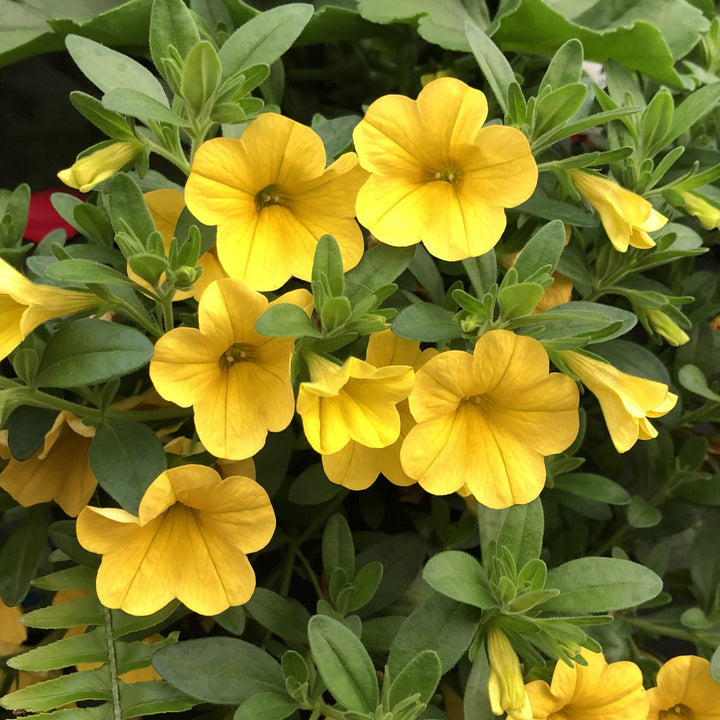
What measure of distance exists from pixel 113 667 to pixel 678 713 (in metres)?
0.47

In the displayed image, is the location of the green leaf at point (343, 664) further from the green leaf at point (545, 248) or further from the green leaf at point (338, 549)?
the green leaf at point (545, 248)

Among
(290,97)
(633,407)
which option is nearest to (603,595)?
(633,407)

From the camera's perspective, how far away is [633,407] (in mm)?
522

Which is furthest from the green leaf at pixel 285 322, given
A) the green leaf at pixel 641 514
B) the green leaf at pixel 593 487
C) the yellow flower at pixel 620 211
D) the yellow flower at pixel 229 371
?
the green leaf at pixel 641 514

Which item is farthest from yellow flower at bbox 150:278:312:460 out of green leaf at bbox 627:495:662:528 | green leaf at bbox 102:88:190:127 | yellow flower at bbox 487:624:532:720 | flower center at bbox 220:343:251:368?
green leaf at bbox 627:495:662:528

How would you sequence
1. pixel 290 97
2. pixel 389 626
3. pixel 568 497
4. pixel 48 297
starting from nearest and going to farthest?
pixel 48 297
pixel 389 626
pixel 568 497
pixel 290 97

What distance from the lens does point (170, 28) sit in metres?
0.55

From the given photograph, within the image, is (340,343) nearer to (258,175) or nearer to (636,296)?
(258,175)

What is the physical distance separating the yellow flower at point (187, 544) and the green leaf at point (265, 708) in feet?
0.28

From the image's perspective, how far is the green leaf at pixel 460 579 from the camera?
1.77 feet

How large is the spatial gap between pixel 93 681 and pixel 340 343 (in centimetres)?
33

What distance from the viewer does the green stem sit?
564 mm

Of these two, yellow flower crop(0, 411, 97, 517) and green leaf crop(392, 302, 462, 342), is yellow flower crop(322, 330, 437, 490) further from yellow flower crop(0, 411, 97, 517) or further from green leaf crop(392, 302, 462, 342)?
yellow flower crop(0, 411, 97, 517)

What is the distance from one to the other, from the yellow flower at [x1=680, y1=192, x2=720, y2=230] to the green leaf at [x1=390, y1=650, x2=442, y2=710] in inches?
16.5
